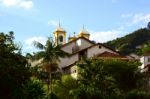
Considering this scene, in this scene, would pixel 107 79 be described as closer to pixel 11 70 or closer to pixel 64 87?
pixel 64 87

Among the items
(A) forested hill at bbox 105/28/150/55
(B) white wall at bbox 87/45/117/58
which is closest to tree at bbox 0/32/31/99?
A: (B) white wall at bbox 87/45/117/58

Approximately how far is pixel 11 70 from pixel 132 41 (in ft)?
430

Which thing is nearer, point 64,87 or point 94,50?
point 64,87

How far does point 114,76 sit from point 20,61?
55.3 feet

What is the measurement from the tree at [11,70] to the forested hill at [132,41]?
375 ft

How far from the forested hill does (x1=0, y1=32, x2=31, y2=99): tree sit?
114427mm

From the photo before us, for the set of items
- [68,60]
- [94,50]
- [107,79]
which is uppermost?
[94,50]

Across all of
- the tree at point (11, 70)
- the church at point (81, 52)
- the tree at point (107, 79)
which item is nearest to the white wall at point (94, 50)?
the church at point (81, 52)

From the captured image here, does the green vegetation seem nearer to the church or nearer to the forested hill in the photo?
the church

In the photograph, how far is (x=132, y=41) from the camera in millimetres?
174125

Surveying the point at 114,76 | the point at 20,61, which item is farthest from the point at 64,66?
the point at 20,61

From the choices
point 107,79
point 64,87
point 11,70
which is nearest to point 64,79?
point 64,87

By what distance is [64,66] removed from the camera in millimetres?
88875

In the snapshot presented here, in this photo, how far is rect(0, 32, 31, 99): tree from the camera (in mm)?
44750
